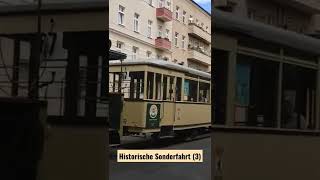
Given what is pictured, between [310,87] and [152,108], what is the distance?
0.78 m

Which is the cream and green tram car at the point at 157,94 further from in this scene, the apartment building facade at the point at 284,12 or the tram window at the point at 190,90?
the apartment building facade at the point at 284,12

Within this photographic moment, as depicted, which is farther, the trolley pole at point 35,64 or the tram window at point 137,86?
the trolley pole at point 35,64

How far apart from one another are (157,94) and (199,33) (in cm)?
33

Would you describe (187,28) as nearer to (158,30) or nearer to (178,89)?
(158,30)

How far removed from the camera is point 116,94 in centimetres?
218

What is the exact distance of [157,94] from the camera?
2.15m

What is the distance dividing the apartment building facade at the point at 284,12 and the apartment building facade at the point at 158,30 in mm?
185

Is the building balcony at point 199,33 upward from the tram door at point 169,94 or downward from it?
upward

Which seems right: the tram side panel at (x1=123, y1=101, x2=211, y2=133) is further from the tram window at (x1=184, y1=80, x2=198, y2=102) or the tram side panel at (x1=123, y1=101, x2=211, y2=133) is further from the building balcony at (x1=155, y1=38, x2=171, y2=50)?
the building balcony at (x1=155, y1=38, x2=171, y2=50)

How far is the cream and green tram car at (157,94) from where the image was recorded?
215 centimetres

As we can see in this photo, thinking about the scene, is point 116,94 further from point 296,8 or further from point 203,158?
point 296,8

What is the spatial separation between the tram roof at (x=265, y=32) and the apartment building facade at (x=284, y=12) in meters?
0.02

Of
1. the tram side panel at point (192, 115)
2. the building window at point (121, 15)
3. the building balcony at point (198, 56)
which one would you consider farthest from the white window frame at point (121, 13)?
the tram side panel at point (192, 115)

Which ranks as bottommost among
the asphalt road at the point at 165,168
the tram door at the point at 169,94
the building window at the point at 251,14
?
the asphalt road at the point at 165,168
